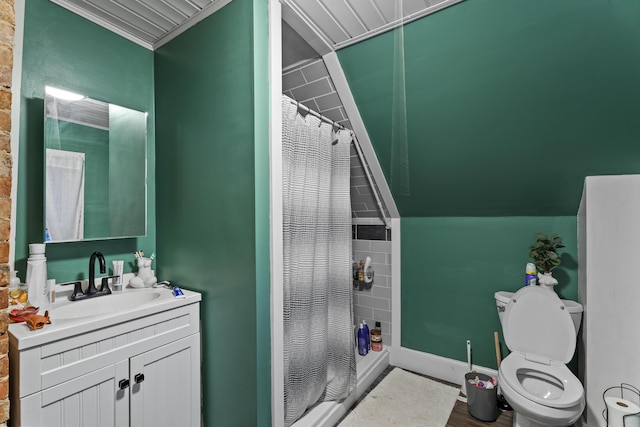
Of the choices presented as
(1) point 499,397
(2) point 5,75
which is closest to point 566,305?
(1) point 499,397

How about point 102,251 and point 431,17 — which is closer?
point 431,17

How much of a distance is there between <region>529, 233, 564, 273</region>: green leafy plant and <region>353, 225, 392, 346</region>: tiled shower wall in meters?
1.06

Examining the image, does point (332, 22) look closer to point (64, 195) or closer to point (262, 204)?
point (262, 204)

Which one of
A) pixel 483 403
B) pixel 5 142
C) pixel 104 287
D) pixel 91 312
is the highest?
pixel 5 142

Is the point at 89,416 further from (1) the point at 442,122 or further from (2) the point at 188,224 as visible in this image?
(1) the point at 442,122

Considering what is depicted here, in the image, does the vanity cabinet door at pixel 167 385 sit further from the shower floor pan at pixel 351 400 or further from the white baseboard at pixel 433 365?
the white baseboard at pixel 433 365

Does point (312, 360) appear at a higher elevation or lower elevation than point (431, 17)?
lower

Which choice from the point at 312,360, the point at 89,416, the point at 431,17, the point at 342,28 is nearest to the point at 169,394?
the point at 89,416

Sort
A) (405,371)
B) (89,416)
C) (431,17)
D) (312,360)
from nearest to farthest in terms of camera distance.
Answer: (89,416) < (431,17) < (312,360) < (405,371)

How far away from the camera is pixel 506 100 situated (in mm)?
1767

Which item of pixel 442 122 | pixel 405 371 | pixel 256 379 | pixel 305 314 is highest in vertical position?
pixel 442 122

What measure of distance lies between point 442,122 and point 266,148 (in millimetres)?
1156

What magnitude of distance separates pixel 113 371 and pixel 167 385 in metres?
0.28

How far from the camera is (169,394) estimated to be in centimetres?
150
